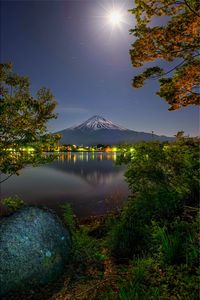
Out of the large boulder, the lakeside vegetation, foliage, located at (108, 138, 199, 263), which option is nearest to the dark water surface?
foliage, located at (108, 138, 199, 263)

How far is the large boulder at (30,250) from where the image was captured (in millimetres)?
5023

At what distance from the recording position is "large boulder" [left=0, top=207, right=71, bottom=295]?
5023 mm

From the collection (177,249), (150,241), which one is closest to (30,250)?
(150,241)

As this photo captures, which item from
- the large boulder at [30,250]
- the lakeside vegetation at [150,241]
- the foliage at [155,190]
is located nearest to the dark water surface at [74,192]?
the foliage at [155,190]

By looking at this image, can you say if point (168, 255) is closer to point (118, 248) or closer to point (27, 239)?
point (118, 248)

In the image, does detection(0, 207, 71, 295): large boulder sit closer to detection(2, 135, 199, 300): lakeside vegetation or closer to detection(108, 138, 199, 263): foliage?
detection(2, 135, 199, 300): lakeside vegetation

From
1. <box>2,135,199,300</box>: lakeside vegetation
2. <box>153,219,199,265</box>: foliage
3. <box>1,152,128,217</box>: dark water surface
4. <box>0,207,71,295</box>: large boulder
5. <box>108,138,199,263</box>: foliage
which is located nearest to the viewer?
<box>2,135,199,300</box>: lakeside vegetation

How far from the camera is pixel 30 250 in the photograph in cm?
516

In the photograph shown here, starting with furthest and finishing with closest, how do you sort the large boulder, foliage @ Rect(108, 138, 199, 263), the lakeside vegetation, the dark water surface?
the dark water surface → foliage @ Rect(108, 138, 199, 263) → the large boulder → the lakeside vegetation

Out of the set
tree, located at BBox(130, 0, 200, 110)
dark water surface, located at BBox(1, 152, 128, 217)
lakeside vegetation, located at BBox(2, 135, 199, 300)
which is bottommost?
dark water surface, located at BBox(1, 152, 128, 217)

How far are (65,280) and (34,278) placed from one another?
624 mm

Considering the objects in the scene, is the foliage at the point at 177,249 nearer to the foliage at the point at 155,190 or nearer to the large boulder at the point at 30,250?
the foliage at the point at 155,190

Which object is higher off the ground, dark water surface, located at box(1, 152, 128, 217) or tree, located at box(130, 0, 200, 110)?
tree, located at box(130, 0, 200, 110)

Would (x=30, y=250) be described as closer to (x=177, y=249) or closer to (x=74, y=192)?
(x=177, y=249)
